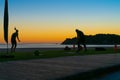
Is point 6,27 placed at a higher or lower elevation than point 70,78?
higher

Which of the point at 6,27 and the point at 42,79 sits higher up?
the point at 6,27

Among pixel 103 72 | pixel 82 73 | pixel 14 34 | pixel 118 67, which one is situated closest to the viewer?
pixel 82 73

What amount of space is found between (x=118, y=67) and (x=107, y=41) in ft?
465

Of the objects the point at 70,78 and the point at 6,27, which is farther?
the point at 6,27

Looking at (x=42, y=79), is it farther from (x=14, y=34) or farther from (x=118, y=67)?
(x=14, y=34)

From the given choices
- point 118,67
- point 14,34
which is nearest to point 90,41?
point 14,34

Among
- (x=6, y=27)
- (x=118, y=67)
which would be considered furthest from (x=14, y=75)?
(x=6, y=27)

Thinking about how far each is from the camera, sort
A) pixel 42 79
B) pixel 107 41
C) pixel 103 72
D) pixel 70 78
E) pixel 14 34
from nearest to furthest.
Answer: pixel 42 79 → pixel 70 78 → pixel 103 72 → pixel 14 34 → pixel 107 41

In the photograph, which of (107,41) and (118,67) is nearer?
(118,67)

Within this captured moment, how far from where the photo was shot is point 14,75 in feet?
36.5

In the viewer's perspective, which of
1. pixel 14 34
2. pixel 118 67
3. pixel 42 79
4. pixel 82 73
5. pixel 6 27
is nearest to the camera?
pixel 42 79

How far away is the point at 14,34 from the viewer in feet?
101

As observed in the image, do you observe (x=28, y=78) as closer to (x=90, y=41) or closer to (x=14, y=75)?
(x=14, y=75)

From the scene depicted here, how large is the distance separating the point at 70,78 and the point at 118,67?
558 centimetres
